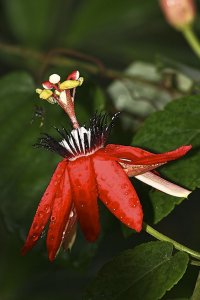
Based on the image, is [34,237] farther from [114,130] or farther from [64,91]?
[114,130]

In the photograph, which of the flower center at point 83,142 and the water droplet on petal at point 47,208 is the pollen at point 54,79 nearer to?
the flower center at point 83,142

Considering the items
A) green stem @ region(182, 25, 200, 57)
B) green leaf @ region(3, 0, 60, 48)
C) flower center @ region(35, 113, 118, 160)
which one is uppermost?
green leaf @ region(3, 0, 60, 48)

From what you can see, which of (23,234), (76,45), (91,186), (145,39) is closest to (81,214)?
(91,186)

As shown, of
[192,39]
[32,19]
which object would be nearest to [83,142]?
[192,39]

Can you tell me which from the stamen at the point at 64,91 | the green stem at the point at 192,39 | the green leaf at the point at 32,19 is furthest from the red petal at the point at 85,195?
the green leaf at the point at 32,19

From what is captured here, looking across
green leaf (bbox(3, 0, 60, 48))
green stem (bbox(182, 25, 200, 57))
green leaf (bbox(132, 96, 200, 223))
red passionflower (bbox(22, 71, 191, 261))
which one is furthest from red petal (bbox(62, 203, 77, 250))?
green leaf (bbox(3, 0, 60, 48))

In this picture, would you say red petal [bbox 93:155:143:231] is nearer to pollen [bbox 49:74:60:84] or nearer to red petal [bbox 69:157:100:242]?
red petal [bbox 69:157:100:242]
